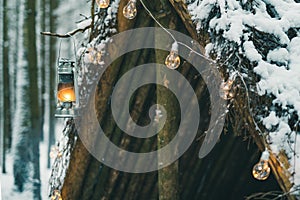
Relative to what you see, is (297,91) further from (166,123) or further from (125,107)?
(125,107)

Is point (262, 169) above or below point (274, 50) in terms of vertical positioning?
below

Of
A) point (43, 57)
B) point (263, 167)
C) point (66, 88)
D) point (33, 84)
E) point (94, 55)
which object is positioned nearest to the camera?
point (263, 167)

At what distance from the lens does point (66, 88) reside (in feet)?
11.3

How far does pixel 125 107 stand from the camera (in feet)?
13.9

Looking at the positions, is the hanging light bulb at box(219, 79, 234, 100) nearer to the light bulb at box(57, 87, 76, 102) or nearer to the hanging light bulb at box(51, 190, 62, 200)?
the light bulb at box(57, 87, 76, 102)

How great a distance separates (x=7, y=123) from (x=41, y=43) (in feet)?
7.16

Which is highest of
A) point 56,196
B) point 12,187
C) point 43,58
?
point 43,58

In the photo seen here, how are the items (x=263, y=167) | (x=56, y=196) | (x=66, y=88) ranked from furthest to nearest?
(x=56, y=196) < (x=66, y=88) < (x=263, y=167)

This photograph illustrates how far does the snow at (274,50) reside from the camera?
2.59 metres

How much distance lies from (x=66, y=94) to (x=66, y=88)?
4cm

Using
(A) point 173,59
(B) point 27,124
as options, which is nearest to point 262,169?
(A) point 173,59

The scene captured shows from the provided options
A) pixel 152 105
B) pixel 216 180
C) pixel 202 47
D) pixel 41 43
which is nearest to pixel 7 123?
pixel 41 43

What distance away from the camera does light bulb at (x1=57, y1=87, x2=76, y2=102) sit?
346 cm

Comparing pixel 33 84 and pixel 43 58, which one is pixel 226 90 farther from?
pixel 43 58
